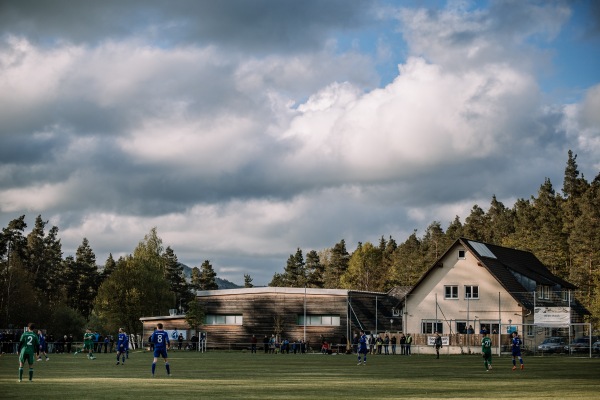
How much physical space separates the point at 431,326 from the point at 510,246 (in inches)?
1743

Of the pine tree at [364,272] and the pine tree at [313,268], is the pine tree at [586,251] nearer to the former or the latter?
the pine tree at [364,272]

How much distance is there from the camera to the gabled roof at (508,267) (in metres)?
75.6

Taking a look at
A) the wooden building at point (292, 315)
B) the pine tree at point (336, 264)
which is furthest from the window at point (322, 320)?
the pine tree at point (336, 264)

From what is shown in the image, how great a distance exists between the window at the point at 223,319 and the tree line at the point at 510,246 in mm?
37417

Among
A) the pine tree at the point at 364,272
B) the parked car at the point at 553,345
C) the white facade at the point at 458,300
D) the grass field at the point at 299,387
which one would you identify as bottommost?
the parked car at the point at 553,345

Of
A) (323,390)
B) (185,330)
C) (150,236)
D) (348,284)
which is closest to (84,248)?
(150,236)

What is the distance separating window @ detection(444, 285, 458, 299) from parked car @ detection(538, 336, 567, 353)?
10.8 meters

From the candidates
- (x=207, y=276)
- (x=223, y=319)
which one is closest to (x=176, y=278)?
(x=207, y=276)

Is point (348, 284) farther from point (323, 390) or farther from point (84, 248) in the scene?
Result: point (323, 390)

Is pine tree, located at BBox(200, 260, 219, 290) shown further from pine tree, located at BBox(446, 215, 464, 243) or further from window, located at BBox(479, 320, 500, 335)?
window, located at BBox(479, 320, 500, 335)

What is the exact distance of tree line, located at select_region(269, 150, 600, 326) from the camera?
106m

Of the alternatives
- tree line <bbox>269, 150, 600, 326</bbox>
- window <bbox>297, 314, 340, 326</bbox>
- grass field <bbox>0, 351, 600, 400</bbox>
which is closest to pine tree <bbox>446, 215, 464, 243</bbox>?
tree line <bbox>269, 150, 600, 326</bbox>

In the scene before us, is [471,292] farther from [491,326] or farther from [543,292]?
[543,292]

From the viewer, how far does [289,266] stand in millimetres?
183875
